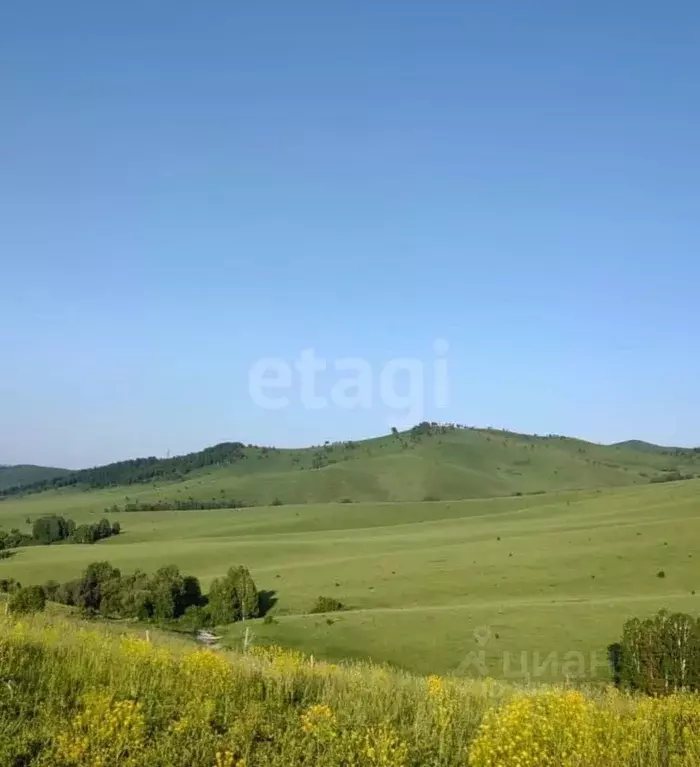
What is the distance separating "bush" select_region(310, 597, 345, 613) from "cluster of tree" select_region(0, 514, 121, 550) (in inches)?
3393

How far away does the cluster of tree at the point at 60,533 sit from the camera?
146m

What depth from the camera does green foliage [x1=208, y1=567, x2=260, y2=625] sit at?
7450 centimetres

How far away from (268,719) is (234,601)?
7136 cm

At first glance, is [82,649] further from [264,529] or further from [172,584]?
[264,529]

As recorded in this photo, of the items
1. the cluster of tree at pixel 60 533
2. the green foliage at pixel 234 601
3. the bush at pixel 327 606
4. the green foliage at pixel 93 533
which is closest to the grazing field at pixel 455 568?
the bush at pixel 327 606

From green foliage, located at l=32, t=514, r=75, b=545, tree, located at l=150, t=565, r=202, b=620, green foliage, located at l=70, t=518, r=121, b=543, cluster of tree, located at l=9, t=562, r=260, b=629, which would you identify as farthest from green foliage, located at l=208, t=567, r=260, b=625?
green foliage, located at l=32, t=514, r=75, b=545

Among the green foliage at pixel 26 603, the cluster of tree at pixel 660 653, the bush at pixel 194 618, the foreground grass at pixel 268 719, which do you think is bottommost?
the bush at pixel 194 618

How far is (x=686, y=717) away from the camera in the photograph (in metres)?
9.12

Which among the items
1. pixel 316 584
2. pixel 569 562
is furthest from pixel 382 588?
pixel 569 562

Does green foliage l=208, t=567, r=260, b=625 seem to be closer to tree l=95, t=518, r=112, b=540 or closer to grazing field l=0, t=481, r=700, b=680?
grazing field l=0, t=481, r=700, b=680

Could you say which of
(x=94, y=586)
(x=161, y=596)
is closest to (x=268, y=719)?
Result: (x=161, y=596)

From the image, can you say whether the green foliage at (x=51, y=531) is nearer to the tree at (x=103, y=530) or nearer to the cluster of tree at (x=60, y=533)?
the cluster of tree at (x=60, y=533)

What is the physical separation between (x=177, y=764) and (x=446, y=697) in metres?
3.75

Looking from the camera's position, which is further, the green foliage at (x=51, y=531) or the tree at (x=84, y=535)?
the green foliage at (x=51, y=531)
